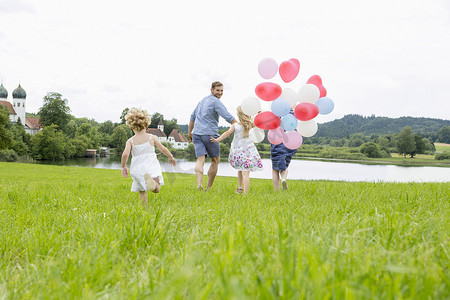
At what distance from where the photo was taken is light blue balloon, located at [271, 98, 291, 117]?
499 cm

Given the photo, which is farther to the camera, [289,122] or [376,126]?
[376,126]

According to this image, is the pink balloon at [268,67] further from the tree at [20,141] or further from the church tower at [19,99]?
the church tower at [19,99]

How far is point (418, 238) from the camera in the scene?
5.14 feet

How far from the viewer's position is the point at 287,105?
5.00 metres

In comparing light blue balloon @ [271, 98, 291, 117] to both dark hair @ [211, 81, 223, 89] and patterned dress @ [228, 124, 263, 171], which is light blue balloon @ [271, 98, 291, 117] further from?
dark hair @ [211, 81, 223, 89]

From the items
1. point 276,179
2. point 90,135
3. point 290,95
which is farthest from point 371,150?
point 290,95

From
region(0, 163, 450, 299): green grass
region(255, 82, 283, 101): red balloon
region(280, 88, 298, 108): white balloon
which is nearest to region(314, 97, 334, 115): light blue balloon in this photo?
region(280, 88, 298, 108): white balloon

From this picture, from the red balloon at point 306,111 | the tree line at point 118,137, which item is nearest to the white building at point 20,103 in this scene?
the tree line at point 118,137

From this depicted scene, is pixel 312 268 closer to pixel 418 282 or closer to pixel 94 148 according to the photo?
pixel 418 282

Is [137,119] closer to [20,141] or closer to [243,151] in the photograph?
[243,151]

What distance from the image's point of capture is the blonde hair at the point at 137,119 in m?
4.07

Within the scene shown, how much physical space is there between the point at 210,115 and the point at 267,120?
118 cm

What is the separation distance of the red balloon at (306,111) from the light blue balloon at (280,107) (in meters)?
0.19

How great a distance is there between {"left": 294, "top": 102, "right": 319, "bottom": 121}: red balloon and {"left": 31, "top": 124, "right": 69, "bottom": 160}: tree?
180 ft
